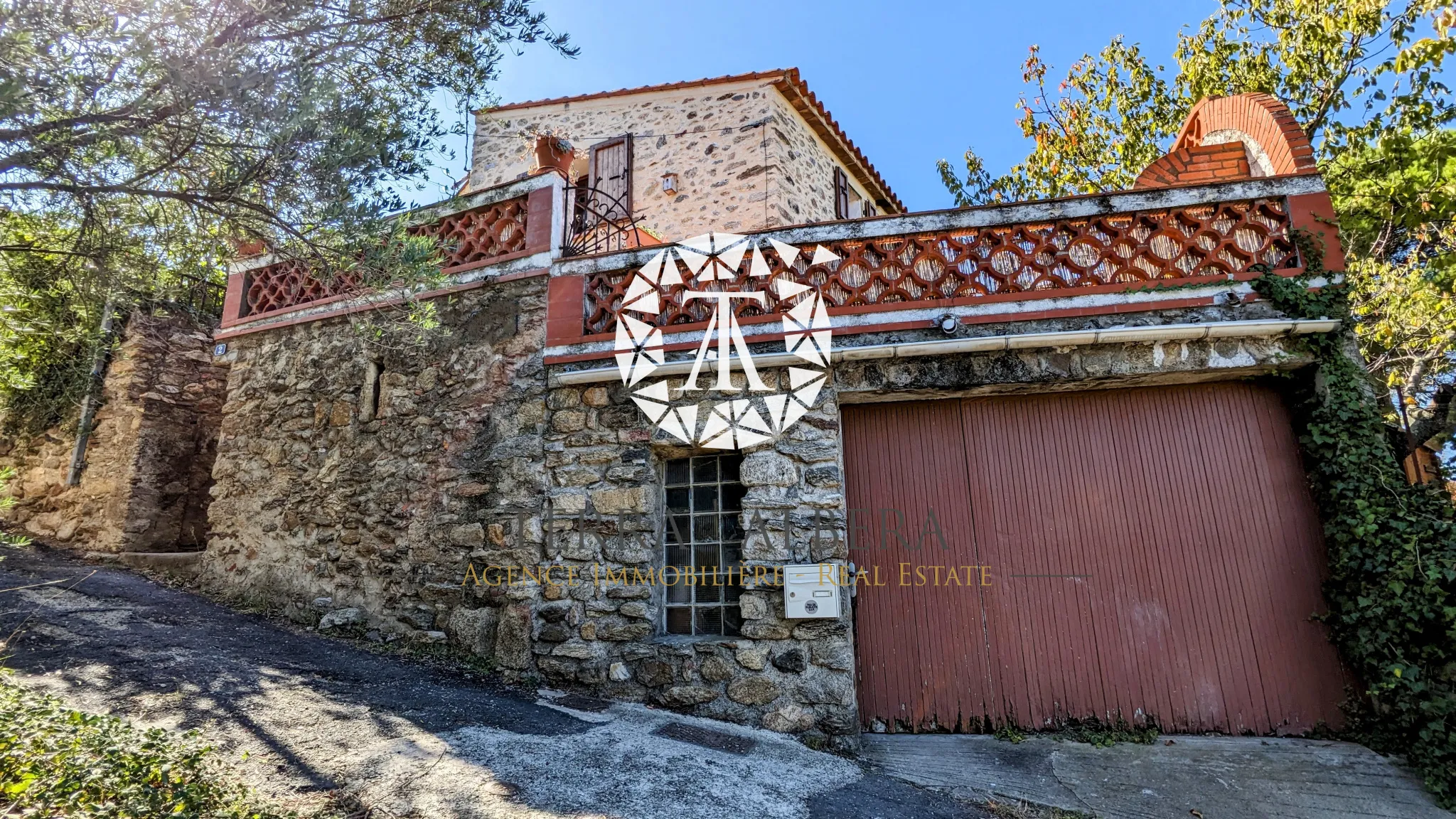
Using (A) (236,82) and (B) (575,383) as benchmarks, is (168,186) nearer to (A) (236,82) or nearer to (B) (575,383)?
(A) (236,82)

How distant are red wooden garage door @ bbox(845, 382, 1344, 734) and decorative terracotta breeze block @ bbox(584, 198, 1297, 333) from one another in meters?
0.73

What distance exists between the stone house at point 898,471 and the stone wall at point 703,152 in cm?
328

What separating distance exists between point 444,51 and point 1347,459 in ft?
18.3

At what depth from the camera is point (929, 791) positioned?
350 cm

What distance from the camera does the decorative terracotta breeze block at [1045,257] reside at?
174 inches

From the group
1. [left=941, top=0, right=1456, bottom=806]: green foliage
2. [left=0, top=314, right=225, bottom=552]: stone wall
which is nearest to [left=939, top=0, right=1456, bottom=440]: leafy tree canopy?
[left=941, top=0, right=1456, bottom=806]: green foliage

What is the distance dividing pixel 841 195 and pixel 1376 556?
7212mm

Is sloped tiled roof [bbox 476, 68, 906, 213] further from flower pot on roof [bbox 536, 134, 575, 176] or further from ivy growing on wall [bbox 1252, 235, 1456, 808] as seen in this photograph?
ivy growing on wall [bbox 1252, 235, 1456, 808]

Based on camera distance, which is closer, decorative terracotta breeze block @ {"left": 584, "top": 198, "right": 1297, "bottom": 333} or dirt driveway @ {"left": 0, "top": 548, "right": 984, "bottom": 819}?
dirt driveway @ {"left": 0, "top": 548, "right": 984, "bottom": 819}

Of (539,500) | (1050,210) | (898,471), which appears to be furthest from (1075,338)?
(539,500)

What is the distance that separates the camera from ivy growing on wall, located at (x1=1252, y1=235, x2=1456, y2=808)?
11.8 ft

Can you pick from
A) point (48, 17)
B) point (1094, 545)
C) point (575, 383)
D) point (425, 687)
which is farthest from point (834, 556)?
point (48, 17)

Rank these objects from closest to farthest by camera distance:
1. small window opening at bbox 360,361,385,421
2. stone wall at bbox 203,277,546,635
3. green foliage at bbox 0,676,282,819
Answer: green foliage at bbox 0,676,282,819
stone wall at bbox 203,277,546,635
small window opening at bbox 360,361,385,421

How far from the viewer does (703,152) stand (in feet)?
28.2
